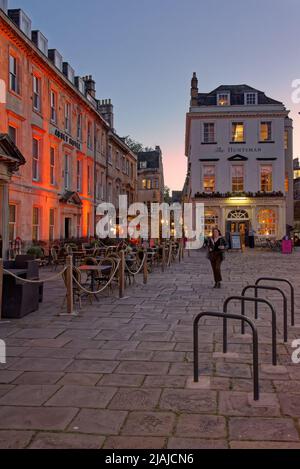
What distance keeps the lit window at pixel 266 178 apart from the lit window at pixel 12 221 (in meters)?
24.1

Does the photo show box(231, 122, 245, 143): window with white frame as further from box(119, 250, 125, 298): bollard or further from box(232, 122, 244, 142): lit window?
box(119, 250, 125, 298): bollard

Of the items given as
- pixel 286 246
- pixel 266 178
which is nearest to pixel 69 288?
pixel 286 246

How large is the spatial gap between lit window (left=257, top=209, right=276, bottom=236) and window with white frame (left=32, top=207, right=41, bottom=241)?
71.0 feet

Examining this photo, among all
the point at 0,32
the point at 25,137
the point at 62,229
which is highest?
the point at 0,32

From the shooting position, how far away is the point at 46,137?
21.5 meters

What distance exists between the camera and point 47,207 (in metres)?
21.5

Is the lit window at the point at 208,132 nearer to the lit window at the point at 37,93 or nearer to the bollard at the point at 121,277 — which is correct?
the lit window at the point at 37,93

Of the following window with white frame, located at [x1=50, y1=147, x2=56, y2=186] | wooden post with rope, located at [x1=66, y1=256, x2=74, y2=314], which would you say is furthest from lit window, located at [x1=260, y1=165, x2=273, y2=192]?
wooden post with rope, located at [x1=66, y1=256, x2=74, y2=314]

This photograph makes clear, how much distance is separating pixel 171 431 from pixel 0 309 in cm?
516

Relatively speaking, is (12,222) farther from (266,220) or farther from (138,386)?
(266,220)

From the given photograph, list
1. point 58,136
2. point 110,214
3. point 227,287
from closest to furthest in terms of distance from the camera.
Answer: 1. point 227,287
2. point 58,136
3. point 110,214

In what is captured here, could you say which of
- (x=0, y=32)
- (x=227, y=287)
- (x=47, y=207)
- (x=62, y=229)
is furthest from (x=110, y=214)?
(x=227, y=287)

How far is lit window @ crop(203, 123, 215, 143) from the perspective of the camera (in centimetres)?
3719
